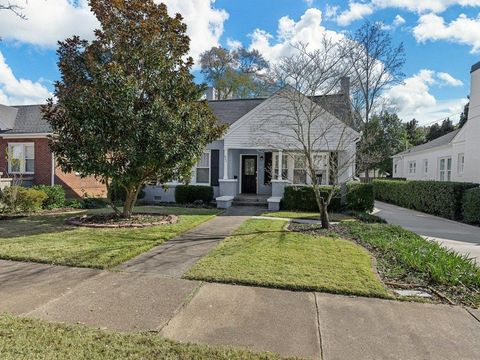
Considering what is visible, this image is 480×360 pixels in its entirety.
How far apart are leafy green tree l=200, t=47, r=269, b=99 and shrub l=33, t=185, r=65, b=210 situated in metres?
25.2

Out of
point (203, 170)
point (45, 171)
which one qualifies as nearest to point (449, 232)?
point (203, 170)

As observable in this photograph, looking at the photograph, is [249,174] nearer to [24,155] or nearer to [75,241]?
[75,241]

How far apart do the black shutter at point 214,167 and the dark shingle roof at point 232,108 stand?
2.15 m

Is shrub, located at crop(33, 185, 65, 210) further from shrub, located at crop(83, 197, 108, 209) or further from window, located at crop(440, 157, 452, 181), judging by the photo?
window, located at crop(440, 157, 452, 181)

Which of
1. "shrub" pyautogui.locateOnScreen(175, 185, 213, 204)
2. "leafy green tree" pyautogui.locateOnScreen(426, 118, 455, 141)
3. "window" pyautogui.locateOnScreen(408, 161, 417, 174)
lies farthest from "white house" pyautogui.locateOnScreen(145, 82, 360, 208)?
"leafy green tree" pyautogui.locateOnScreen(426, 118, 455, 141)

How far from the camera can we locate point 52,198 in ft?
46.9

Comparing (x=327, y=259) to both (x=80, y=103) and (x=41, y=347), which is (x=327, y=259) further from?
(x=80, y=103)

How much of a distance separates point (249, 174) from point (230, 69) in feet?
81.2

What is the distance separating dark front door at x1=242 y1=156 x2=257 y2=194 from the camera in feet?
61.1

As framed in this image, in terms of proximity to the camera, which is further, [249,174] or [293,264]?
[249,174]

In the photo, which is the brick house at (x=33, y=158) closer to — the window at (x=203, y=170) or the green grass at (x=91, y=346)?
the window at (x=203, y=170)

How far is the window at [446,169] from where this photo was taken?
2206 centimetres

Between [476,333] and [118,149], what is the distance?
8691mm

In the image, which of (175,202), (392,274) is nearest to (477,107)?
(392,274)
